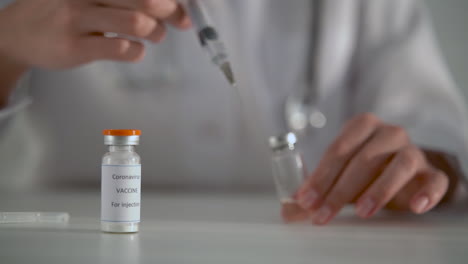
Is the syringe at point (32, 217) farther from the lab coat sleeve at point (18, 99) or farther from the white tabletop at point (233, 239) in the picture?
the lab coat sleeve at point (18, 99)

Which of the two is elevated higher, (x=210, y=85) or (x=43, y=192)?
(x=210, y=85)

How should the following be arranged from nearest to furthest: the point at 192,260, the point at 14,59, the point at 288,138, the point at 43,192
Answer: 1. the point at 192,260
2. the point at 288,138
3. the point at 14,59
4. the point at 43,192

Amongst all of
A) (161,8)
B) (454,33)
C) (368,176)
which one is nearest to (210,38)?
(161,8)

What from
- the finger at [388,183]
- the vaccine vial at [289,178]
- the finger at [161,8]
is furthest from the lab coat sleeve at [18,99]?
the finger at [388,183]

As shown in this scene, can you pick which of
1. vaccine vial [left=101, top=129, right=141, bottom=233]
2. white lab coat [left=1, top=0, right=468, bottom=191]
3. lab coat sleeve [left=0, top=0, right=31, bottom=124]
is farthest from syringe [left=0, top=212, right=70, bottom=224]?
white lab coat [left=1, top=0, right=468, bottom=191]

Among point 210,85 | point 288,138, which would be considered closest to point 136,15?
point 288,138

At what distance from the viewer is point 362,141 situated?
0.81m

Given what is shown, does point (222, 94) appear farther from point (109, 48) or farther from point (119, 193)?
point (119, 193)

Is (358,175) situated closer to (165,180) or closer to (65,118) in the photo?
(165,180)

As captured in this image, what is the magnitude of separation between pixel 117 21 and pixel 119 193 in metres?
0.38

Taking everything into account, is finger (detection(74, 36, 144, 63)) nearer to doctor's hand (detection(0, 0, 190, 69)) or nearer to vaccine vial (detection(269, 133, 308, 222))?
doctor's hand (detection(0, 0, 190, 69))

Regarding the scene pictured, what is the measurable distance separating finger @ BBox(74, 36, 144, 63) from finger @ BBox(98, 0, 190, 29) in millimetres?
68

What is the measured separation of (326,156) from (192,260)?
15.5 inches

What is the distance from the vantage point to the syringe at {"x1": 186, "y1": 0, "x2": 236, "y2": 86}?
78 centimetres
